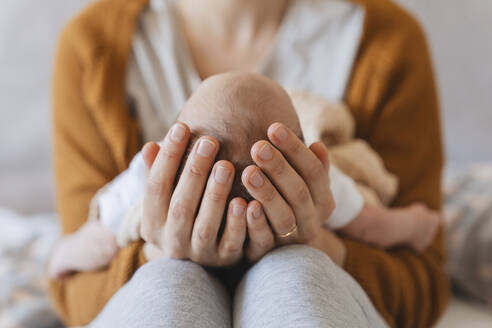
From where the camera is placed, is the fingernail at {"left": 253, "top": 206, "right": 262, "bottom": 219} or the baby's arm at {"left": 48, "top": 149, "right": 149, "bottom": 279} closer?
the fingernail at {"left": 253, "top": 206, "right": 262, "bottom": 219}

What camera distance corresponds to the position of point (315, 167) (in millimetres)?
576

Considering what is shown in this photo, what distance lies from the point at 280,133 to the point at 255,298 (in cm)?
17

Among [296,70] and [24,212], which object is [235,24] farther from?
[24,212]

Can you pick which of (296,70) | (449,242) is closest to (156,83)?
(296,70)

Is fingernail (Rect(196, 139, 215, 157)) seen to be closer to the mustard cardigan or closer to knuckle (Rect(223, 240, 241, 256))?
knuckle (Rect(223, 240, 241, 256))

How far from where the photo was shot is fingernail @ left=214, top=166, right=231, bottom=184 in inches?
21.1

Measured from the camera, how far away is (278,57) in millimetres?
938

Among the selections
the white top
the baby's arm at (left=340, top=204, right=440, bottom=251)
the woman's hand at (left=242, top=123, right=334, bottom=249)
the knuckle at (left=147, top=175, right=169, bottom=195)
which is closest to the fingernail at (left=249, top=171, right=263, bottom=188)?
the woman's hand at (left=242, top=123, right=334, bottom=249)

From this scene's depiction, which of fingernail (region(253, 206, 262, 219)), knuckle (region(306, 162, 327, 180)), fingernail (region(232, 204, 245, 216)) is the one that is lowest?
fingernail (region(253, 206, 262, 219))

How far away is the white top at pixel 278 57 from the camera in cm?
90

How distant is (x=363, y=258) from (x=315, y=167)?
23 cm

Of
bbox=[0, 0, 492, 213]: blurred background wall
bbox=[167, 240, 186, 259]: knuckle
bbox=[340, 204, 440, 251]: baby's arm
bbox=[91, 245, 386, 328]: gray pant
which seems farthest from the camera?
bbox=[0, 0, 492, 213]: blurred background wall

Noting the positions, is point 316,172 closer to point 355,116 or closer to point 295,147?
point 295,147

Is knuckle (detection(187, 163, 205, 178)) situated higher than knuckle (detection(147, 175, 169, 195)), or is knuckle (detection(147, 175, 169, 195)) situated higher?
knuckle (detection(187, 163, 205, 178))
